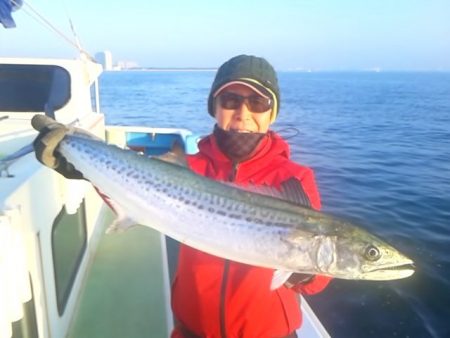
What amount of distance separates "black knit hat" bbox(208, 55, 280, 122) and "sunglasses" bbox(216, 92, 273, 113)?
A: 0.17 feet

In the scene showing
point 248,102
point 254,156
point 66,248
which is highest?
point 248,102

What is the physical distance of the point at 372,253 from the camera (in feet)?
8.36

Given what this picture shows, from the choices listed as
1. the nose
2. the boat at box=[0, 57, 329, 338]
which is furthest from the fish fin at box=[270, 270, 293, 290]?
the boat at box=[0, 57, 329, 338]

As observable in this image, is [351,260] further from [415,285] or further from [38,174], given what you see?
[415,285]

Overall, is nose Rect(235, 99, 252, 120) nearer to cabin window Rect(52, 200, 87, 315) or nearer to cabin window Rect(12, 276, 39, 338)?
cabin window Rect(12, 276, 39, 338)

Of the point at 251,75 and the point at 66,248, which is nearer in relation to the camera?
the point at 251,75

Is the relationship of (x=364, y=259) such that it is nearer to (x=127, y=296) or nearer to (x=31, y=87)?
(x=127, y=296)

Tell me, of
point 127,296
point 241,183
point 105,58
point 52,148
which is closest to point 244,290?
point 241,183

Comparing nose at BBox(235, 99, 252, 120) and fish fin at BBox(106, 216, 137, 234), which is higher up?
nose at BBox(235, 99, 252, 120)

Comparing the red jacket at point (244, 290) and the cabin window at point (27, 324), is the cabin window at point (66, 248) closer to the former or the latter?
the cabin window at point (27, 324)

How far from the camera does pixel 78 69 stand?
6.73 meters

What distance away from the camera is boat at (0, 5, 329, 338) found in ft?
9.14

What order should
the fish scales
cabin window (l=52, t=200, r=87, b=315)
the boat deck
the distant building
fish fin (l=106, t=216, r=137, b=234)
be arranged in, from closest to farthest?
the fish scales
fish fin (l=106, t=216, r=137, b=234)
cabin window (l=52, t=200, r=87, b=315)
the boat deck
the distant building

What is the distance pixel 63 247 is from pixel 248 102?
2.67 m
